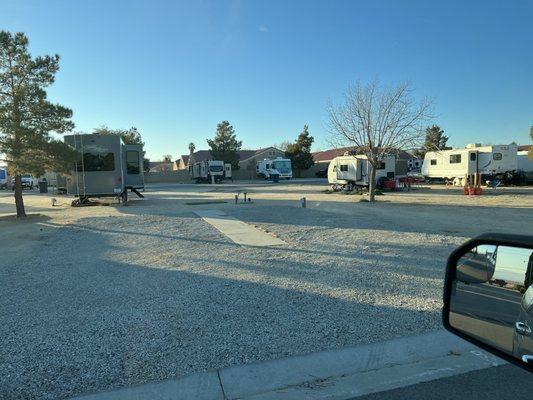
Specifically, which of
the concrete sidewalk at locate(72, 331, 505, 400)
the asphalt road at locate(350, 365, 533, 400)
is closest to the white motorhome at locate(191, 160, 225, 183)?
the concrete sidewalk at locate(72, 331, 505, 400)

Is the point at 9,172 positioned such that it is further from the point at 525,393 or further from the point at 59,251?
the point at 525,393

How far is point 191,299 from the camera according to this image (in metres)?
5.80

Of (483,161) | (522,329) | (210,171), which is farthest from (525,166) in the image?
(522,329)

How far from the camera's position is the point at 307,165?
65625mm

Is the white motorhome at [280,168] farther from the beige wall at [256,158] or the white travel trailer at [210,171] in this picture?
the beige wall at [256,158]

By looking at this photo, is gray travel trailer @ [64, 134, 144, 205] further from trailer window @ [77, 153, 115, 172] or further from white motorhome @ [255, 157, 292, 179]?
white motorhome @ [255, 157, 292, 179]

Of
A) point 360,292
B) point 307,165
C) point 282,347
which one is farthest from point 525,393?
point 307,165

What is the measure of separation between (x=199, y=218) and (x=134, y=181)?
8.45 metres

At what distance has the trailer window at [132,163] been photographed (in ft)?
70.6

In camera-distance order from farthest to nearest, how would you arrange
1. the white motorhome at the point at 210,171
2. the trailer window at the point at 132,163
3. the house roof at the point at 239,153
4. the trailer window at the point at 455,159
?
1. the house roof at the point at 239,153
2. the white motorhome at the point at 210,171
3. the trailer window at the point at 455,159
4. the trailer window at the point at 132,163

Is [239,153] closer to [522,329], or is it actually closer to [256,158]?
[256,158]

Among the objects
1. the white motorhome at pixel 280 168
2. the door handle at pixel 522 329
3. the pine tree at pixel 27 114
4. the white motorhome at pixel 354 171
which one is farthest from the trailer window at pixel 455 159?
the door handle at pixel 522 329

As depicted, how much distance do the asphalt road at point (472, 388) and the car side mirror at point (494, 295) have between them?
4.25ft

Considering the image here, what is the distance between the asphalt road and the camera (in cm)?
338
